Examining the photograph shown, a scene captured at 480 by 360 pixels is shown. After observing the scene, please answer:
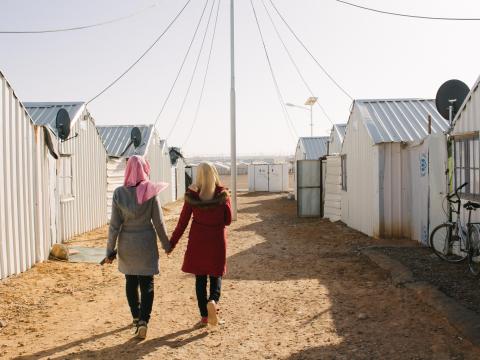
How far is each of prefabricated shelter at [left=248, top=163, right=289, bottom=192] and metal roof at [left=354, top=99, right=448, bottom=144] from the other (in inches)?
977

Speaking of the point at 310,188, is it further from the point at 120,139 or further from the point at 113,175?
the point at 120,139

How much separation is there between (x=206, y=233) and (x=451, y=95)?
6983 millimetres

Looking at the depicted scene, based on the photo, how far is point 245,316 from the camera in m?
5.83

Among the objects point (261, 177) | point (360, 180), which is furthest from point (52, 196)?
point (261, 177)

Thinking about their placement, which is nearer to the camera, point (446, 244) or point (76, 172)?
point (446, 244)

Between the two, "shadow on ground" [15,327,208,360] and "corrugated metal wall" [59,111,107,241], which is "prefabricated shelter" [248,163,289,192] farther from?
"shadow on ground" [15,327,208,360]

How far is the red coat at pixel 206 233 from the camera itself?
202 inches

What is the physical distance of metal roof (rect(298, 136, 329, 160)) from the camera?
26.9 metres

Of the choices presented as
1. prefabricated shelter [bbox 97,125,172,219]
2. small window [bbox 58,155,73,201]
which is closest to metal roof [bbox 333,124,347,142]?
prefabricated shelter [bbox 97,125,172,219]

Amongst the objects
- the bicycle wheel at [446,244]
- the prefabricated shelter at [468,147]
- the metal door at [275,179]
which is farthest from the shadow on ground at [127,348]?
the metal door at [275,179]

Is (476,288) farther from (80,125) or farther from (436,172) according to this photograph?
(80,125)

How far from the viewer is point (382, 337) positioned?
485 centimetres

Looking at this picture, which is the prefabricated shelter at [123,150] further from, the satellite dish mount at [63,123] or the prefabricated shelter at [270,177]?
A: the prefabricated shelter at [270,177]

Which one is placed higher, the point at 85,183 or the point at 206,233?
the point at 85,183
